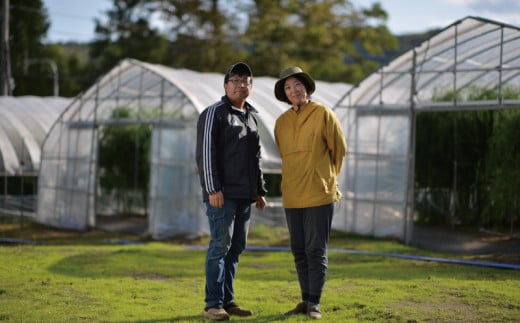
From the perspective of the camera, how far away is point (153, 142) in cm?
1261

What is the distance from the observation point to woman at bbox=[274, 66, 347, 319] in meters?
5.02

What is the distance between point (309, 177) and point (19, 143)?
12305 millimetres

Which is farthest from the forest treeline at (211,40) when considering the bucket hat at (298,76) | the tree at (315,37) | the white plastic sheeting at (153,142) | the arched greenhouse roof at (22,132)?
the bucket hat at (298,76)

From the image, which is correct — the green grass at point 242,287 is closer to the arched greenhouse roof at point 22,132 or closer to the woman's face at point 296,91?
the woman's face at point 296,91

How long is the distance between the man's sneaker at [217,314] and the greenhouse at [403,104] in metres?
6.62

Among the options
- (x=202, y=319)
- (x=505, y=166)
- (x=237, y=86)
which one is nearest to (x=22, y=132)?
(x=505, y=166)

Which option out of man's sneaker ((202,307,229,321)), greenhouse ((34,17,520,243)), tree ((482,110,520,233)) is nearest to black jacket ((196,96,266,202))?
man's sneaker ((202,307,229,321))

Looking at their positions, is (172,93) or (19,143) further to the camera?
(19,143)

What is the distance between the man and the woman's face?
307 mm

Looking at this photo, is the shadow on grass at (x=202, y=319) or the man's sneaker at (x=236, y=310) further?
the man's sneaker at (x=236, y=310)

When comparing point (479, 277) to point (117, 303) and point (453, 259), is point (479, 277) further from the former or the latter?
point (117, 303)

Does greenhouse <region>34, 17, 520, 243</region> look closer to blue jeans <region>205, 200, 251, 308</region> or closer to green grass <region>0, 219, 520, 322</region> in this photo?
green grass <region>0, 219, 520, 322</region>

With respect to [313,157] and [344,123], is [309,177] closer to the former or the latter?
[313,157]

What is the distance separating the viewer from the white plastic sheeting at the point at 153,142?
12320 millimetres
